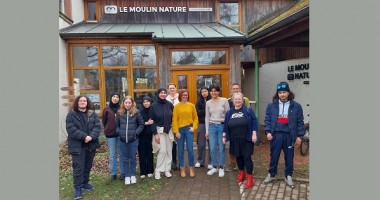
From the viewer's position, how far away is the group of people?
455 centimetres

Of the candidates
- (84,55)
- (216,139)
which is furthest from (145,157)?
(84,55)

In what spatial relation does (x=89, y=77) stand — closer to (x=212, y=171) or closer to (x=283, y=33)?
(x=212, y=171)

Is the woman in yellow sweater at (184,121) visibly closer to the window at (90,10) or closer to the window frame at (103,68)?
the window frame at (103,68)

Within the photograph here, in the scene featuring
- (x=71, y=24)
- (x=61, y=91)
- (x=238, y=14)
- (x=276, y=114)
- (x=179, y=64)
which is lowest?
(x=276, y=114)

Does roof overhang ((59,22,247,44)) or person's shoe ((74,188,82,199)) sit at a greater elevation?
roof overhang ((59,22,247,44))

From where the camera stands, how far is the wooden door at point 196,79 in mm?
7840

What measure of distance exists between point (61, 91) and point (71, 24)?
2.48 meters

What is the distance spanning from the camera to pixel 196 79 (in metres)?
7.85

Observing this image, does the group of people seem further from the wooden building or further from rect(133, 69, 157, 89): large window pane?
rect(133, 69, 157, 89): large window pane

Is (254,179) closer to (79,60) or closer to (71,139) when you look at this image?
(71,139)

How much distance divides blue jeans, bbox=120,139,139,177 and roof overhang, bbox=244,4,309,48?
3916mm

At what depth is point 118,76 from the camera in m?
8.32

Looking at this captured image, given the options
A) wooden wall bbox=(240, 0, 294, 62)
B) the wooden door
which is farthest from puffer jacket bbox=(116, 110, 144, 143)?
wooden wall bbox=(240, 0, 294, 62)

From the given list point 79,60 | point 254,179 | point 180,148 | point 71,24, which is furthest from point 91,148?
point 71,24
